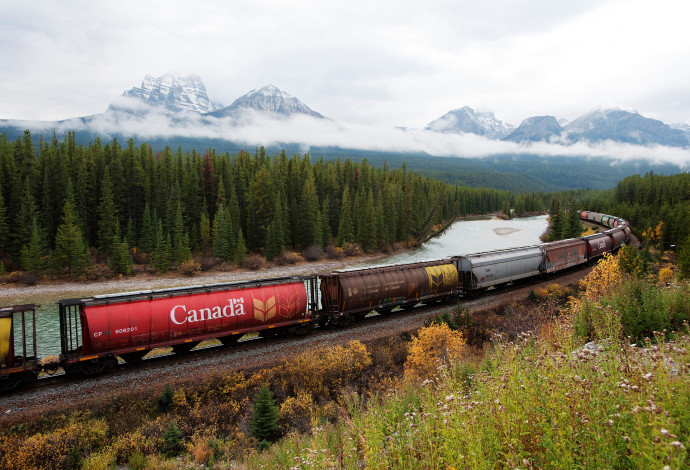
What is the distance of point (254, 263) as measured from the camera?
68.3m

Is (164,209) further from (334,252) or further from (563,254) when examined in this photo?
(563,254)

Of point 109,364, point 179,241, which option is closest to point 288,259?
point 179,241

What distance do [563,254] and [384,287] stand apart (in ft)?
82.9

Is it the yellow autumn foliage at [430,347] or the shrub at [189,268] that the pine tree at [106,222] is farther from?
the yellow autumn foliage at [430,347]

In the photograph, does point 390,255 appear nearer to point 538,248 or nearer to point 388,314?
point 538,248

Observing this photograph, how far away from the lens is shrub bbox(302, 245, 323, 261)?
74.5 metres

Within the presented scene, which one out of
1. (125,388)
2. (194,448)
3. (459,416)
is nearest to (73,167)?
(125,388)

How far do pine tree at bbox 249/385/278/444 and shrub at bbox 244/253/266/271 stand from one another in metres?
52.0

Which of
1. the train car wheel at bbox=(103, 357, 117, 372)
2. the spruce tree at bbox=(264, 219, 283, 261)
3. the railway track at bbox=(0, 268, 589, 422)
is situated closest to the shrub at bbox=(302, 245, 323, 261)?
A: the spruce tree at bbox=(264, 219, 283, 261)

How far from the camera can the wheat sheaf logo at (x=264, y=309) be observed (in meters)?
23.2

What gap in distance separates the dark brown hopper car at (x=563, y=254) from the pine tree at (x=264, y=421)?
33495 millimetres

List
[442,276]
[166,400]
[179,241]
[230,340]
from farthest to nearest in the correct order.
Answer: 1. [179,241]
2. [442,276]
3. [230,340]
4. [166,400]

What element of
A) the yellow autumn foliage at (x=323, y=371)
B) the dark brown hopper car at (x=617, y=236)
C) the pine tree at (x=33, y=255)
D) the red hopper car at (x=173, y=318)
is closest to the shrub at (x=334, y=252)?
the dark brown hopper car at (x=617, y=236)

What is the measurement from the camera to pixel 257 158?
312 feet
